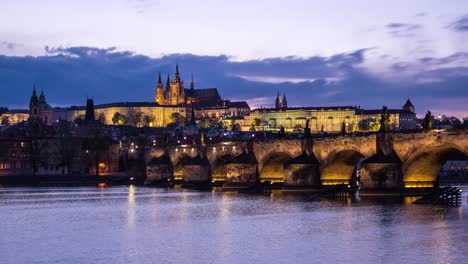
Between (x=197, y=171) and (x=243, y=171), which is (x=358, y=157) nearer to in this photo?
(x=243, y=171)

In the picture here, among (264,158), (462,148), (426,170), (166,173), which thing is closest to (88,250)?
(462,148)

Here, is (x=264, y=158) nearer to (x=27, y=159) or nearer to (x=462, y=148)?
(x=462, y=148)

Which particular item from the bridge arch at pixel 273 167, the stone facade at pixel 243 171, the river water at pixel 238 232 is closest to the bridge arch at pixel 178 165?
the stone facade at pixel 243 171

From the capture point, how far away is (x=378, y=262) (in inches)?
1245

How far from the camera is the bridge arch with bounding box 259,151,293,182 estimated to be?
3123 inches

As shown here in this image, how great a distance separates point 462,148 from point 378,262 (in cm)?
2343

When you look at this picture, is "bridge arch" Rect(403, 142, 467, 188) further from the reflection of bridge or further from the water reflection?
the water reflection

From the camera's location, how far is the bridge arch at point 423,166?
57.3m

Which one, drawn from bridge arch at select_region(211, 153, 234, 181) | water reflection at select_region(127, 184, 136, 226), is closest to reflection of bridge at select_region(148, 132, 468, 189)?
bridge arch at select_region(211, 153, 234, 181)

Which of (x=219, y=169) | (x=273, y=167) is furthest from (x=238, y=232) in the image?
(x=219, y=169)

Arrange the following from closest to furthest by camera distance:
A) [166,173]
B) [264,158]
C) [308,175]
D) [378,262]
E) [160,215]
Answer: [378,262] < [160,215] < [308,175] < [264,158] < [166,173]

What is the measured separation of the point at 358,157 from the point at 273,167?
12743mm

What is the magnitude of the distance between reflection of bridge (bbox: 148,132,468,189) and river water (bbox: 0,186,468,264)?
7.02 ft

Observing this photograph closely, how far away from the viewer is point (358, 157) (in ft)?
232
